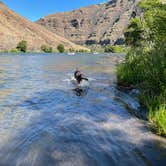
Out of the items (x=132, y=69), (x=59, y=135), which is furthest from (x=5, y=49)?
(x=59, y=135)

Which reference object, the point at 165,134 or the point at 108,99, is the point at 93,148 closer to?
the point at 165,134

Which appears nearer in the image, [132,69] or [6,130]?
[6,130]

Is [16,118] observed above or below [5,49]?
above

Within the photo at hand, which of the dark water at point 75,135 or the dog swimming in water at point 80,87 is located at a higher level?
the dark water at point 75,135

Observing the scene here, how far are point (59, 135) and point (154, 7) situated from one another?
30.3ft

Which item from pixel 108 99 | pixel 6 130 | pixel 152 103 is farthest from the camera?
pixel 108 99

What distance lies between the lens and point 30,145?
9055mm

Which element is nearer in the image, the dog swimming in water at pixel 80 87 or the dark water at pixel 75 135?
the dark water at pixel 75 135

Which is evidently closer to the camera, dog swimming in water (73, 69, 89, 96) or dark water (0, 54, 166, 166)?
dark water (0, 54, 166, 166)

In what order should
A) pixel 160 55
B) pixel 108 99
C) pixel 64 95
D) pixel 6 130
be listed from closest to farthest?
pixel 6 130, pixel 160 55, pixel 108 99, pixel 64 95

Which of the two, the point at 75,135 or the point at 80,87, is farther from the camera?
the point at 80,87

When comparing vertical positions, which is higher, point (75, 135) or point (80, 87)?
point (75, 135)

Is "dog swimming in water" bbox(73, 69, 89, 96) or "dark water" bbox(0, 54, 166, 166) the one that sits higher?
"dark water" bbox(0, 54, 166, 166)

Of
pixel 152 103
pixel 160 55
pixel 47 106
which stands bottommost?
pixel 47 106
